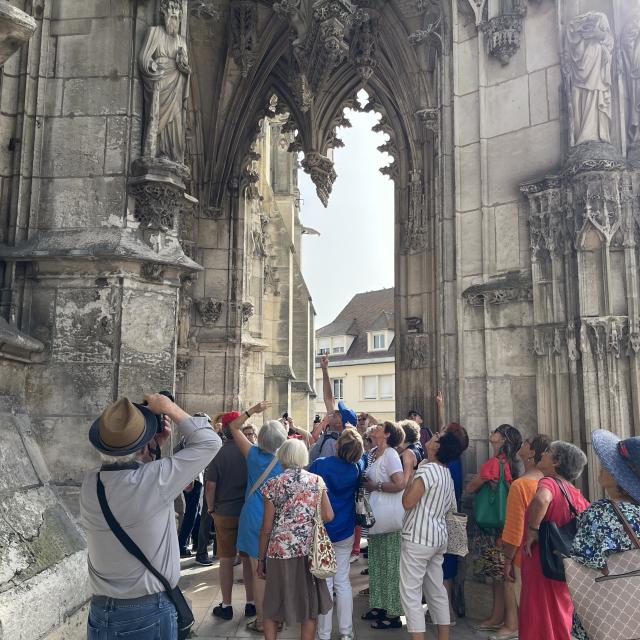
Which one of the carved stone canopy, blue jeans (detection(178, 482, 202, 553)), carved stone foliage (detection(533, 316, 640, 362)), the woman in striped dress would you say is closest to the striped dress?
the woman in striped dress

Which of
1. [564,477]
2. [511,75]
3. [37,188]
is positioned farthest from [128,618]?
[511,75]

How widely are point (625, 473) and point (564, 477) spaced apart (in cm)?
109

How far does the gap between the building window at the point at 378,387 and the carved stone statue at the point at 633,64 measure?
89.7ft

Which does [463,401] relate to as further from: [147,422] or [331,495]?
[147,422]

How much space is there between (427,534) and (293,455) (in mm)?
1106

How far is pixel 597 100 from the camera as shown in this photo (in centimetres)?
541

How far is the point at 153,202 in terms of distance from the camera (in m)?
5.18

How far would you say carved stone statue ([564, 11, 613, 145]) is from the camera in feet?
17.7

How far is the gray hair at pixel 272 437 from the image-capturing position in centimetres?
462

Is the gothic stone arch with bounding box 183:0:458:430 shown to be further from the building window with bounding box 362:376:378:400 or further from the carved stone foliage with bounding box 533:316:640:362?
the building window with bounding box 362:376:378:400

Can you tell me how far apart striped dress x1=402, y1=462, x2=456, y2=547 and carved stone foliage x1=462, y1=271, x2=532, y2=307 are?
74.2 inches

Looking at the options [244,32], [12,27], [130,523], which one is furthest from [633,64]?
[244,32]

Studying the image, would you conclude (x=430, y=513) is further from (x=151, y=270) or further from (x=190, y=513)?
(x=190, y=513)

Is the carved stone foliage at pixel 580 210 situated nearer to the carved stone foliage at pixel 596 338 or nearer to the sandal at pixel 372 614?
the carved stone foliage at pixel 596 338
